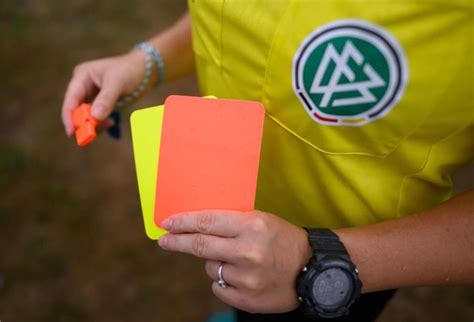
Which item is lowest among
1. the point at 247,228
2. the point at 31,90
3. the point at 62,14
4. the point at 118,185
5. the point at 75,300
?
the point at 75,300

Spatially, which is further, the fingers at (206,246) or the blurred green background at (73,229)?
the blurred green background at (73,229)

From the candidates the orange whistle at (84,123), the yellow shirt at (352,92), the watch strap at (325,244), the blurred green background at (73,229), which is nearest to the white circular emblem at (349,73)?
the yellow shirt at (352,92)

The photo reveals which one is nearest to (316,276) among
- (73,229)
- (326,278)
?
(326,278)

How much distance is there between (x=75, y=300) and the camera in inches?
60.7

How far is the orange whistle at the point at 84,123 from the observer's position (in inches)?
30.4

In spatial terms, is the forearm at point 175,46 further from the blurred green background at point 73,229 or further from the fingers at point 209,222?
the blurred green background at point 73,229

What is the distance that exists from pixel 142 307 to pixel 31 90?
1.10m

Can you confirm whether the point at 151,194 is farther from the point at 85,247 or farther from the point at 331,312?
the point at 85,247

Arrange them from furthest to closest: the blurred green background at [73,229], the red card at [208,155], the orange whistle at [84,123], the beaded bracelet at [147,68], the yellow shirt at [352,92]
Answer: the blurred green background at [73,229] → the beaded bracelet at [147,68] → the orange whistle at [84,123] → the red card at [208,155] → the yellow shirt at [352,92]

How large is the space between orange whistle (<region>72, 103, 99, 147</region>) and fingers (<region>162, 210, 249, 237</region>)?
10.8 inches

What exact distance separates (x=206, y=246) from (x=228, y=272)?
44 millimetres

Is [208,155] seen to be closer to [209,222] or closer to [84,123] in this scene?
[209,222]

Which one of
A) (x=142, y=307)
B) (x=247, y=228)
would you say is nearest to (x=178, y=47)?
(x=247, y=228)

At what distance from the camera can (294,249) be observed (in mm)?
570
